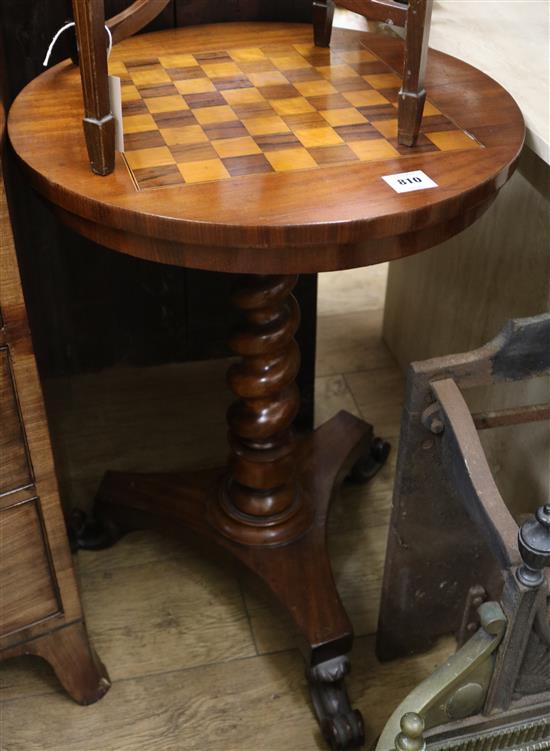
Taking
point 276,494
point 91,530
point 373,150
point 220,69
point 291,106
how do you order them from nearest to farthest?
point 373,150
point 291,106
point 220,69
point 276,494
point 91,530

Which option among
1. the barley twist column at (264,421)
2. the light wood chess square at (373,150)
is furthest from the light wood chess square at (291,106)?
the barley twist column at (264,421)

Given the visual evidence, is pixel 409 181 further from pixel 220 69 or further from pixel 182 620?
pixel 182 620

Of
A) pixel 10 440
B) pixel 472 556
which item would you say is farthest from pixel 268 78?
pixel 472 556

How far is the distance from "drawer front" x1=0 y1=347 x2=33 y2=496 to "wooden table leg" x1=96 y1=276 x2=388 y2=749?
34 cm

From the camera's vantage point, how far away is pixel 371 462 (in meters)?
1.73

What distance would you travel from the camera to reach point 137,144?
1079mm

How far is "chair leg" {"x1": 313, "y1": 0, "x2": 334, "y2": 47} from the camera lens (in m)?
1.30

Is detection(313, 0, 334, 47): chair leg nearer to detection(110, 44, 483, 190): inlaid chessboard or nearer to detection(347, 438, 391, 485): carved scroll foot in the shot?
detection(110, 44, 483, 190): inlaid chessboard

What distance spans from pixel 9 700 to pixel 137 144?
33.3 inches

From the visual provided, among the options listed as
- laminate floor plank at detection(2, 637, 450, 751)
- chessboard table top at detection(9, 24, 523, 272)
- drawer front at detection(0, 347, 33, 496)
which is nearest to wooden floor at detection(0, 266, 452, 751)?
laminate floor plank at detection(2, 637, 450, 751)

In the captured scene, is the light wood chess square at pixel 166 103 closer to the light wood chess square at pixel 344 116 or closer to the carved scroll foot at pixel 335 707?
the light wood chess square at pixel 344 116

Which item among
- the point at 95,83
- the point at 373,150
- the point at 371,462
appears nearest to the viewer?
the point at 95,83

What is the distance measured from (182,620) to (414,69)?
92 cm

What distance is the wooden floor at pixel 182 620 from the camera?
4.37 feet
